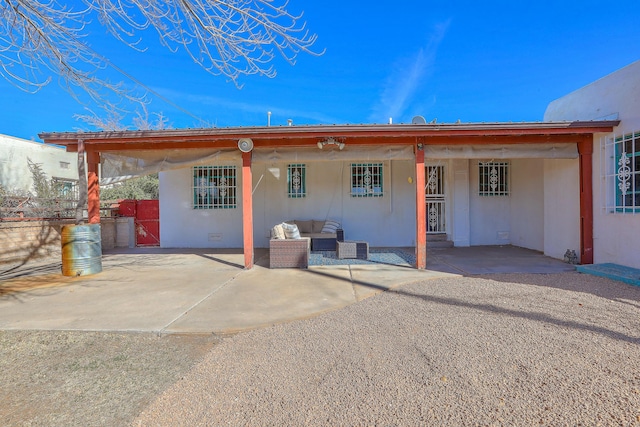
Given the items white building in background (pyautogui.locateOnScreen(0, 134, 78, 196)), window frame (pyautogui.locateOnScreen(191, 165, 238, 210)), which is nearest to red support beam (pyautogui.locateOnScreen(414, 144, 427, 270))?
window frame (pyautogui.locateOnScreen(191, 165, 238, 210))

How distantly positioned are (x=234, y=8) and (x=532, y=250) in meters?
9.69

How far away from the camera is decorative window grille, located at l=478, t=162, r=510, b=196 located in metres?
10.6

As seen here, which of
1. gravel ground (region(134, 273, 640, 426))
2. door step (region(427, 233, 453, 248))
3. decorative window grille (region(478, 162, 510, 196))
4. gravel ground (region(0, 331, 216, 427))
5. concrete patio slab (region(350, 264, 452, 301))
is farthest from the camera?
decorative window grille (region(478, 162, 510, 196))

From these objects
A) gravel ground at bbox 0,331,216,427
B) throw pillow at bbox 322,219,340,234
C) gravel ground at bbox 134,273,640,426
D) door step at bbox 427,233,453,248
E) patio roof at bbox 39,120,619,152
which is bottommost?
gravel ground at bbox 0,331,216,427

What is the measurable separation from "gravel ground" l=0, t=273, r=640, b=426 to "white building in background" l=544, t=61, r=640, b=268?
275 centimetres

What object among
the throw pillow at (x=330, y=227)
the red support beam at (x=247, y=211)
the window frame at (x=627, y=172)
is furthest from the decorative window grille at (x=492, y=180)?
the red support beam at (x=247, y=211)

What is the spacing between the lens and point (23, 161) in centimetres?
1445

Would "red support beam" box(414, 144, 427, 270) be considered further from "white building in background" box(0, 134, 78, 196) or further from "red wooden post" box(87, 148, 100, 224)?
"white building in background" box(0, 134, 78, 196)

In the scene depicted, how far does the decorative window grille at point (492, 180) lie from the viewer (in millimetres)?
10570

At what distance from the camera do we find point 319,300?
189 inches

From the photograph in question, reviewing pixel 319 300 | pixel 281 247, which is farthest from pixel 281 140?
pixel 319 300

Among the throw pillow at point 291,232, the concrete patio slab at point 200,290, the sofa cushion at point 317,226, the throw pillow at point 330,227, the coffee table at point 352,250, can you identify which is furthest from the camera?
the sofa cushion at point 317,226

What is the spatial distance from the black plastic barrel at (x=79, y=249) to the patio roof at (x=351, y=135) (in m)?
2.00

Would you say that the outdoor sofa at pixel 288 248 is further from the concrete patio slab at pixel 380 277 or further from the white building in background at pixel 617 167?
the white building in background at pixel 617 167
